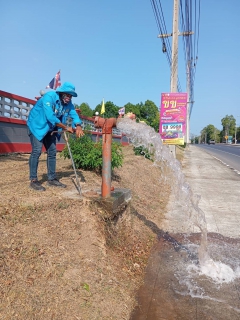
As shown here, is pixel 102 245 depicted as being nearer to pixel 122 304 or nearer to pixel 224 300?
pixel 122 304

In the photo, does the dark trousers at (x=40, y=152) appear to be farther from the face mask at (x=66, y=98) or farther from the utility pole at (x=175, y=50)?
the utility pole at (x=175, y=50)

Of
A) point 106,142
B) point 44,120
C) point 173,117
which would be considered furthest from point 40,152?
point 173,117

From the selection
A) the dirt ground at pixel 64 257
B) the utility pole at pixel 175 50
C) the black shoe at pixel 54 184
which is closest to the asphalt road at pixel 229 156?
the utility pole at pixel 175 50

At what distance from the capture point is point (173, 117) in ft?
41.5

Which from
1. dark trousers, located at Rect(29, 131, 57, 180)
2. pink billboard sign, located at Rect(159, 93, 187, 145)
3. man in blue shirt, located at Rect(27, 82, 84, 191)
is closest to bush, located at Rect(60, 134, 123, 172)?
dark trousers, located at Rect(29, 131, 57, 180)

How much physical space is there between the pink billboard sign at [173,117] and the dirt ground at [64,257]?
8.98 metres

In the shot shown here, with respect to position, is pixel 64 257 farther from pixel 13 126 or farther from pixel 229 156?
pixel 229 156

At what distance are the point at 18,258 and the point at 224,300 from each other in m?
1.94

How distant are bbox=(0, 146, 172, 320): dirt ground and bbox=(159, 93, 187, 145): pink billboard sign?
898 cm

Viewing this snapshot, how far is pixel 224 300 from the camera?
284 cm

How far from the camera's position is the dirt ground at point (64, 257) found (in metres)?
2.24

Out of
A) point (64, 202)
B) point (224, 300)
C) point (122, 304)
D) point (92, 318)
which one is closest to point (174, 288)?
point (224, 300)

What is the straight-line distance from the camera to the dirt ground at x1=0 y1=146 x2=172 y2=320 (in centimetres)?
224

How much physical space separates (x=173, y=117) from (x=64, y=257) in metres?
10.7
